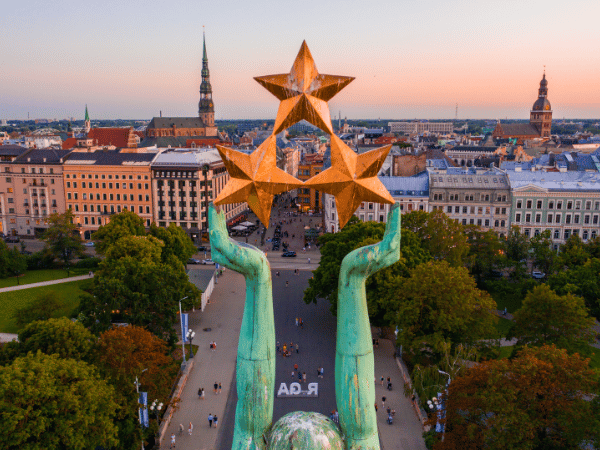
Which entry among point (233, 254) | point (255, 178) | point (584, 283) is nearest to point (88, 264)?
point (584, 283)

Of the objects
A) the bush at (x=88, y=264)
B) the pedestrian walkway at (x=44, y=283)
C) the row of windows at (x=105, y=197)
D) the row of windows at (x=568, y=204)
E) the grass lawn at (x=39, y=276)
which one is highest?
the row of windows at (x=568, y=204)

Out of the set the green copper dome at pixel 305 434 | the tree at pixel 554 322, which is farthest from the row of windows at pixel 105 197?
the green copper dome at pixel 305 434

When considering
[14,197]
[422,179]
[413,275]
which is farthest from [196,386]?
[14,197]

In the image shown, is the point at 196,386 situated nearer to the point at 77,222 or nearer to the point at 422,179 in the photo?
the point at 422,179

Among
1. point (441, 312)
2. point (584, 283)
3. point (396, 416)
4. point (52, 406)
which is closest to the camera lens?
point (52, 406)

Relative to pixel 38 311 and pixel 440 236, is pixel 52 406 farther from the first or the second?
pixel 440 236

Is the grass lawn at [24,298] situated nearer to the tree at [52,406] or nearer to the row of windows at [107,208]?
the tree at [52,406]

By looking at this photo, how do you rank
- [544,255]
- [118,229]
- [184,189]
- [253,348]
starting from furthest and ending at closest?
[184,189] → [118,229] → [544,255] → [253,348]
